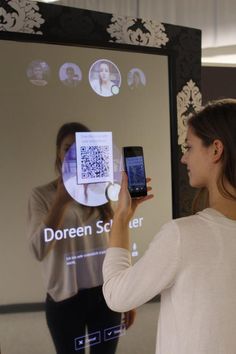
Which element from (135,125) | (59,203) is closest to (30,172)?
(59,203)

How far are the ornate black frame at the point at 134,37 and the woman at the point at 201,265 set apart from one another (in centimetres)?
61

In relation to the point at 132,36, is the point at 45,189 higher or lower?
lower

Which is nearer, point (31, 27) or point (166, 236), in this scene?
point (166, 236)

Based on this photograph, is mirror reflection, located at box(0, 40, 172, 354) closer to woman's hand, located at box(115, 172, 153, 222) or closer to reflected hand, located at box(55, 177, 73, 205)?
reflected hand, located at box(55, 177, 73, 205)

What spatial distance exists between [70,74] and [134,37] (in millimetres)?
→ 359

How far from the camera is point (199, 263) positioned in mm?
990

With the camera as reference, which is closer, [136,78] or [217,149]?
[217,149]

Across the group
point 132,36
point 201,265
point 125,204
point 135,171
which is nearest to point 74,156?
point 135,171

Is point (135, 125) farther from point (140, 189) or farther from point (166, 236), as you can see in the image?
point (166, 236)

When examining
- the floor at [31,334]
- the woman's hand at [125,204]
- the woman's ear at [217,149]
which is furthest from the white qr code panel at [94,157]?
the woman's ear at [217,149]

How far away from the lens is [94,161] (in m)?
1.57

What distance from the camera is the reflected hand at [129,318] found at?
1731mm

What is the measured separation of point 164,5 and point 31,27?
2273 mm

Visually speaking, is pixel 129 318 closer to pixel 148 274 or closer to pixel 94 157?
pixel 94 157
